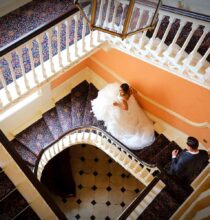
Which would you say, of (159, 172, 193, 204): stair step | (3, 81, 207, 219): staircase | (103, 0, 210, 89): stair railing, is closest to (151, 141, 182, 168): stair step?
(3, 81, 207, 219): staircase

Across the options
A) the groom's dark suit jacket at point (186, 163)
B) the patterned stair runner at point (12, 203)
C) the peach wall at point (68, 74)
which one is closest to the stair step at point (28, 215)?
the patterned stair runner at point (12, 203)

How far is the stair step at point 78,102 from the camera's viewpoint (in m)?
6.70

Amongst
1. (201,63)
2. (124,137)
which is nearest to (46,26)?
(201,63)

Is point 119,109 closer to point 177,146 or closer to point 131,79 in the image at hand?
point 131,79

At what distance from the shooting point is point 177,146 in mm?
6367

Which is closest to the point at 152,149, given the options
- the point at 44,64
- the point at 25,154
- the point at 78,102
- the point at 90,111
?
the point at 90,111

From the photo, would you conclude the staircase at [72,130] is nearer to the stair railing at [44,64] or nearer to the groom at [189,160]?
the groom at [189,160]

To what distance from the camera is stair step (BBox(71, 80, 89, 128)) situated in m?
6.70

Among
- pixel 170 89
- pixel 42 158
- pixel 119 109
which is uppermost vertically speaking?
pixel 170 89

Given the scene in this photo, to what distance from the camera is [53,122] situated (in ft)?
22.0

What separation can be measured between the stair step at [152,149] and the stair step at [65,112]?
1.55 meters

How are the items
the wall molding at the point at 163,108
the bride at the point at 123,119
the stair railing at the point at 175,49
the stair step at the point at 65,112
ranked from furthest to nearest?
1. the stair step at the point at 65,112
2. the bride at the point at 123,119
3. the wall molding at the point at 163,108
4. the stair railing at the point at 175,49

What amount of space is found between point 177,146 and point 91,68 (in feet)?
8.46

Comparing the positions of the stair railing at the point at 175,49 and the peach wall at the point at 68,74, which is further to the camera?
the peach wall at the point at 68,74
